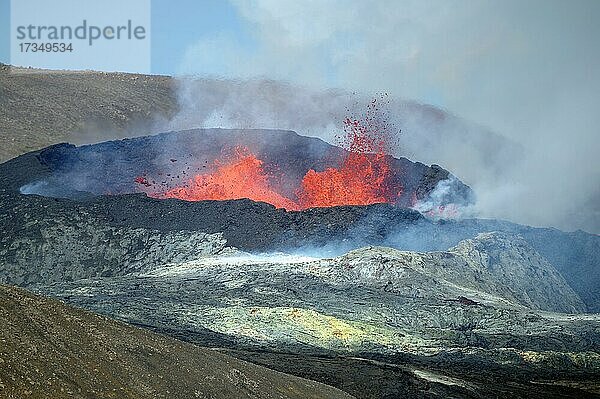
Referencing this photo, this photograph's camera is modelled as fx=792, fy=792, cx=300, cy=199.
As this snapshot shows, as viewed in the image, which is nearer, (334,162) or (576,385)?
(576,385)

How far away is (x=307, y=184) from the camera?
146ft

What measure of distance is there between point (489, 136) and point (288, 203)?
74.6ft

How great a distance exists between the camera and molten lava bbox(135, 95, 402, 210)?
138 ft

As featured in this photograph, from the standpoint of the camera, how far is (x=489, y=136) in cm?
5922

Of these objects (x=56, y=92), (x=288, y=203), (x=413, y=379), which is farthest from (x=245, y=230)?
(x=56, y=92)

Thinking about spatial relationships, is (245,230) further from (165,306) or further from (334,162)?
(334,162)

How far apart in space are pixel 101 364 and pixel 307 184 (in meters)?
33.1

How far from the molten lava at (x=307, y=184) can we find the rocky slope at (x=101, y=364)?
26.8m

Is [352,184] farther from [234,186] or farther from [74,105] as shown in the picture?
[74,105]

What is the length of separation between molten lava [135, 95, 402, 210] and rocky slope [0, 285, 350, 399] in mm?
26752

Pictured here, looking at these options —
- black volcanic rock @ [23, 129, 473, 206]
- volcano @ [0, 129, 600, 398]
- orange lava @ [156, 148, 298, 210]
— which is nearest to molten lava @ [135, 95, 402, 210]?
orange lava @ [156, 148, 298, 210]

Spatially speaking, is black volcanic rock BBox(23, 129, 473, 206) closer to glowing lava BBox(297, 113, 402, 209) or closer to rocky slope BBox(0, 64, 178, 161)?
glowing lava BBox(297, 113, 402, 209)

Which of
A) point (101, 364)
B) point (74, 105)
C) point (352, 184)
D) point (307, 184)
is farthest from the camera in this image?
point (74, 105)

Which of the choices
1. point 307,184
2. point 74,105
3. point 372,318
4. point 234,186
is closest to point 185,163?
point 234,186
